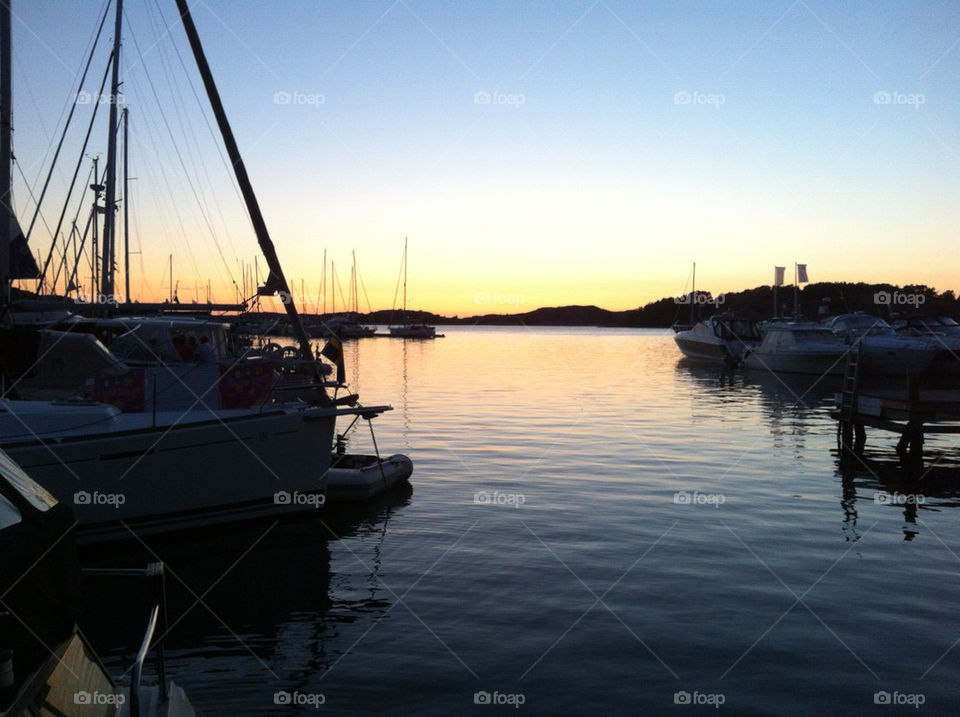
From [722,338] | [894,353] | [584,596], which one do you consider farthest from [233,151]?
[722,338]

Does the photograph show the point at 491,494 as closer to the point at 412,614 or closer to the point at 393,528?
the point at 393,528

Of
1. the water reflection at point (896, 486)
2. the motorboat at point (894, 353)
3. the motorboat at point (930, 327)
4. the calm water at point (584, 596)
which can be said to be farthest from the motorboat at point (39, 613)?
the motorboat at point (930, 327)

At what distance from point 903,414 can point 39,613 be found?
19989 mm

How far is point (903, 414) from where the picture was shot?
768 inches

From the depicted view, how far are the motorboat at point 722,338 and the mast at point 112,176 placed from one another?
39.7m

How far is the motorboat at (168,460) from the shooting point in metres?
11.1

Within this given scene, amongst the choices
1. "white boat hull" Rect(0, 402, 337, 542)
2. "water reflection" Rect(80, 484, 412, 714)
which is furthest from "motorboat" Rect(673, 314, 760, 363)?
"water reflection" Rect(80, 484, 412, 714)

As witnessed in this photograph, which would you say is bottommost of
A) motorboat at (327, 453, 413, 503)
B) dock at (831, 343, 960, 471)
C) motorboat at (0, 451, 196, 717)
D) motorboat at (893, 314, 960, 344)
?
motorboat at (327, 453, 413, 503)

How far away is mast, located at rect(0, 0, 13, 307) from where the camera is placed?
13.0m

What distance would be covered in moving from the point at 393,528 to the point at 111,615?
16.7 feet

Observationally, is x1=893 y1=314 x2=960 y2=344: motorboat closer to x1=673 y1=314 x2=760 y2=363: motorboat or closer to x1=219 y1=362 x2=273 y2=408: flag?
x1=673 y1=314 x2=760 y2=363: motorboat

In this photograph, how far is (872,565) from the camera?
11461 millimetres

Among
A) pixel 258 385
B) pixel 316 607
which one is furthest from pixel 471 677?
pixel 258 385

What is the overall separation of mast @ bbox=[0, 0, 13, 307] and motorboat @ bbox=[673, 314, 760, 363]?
48.7 m
